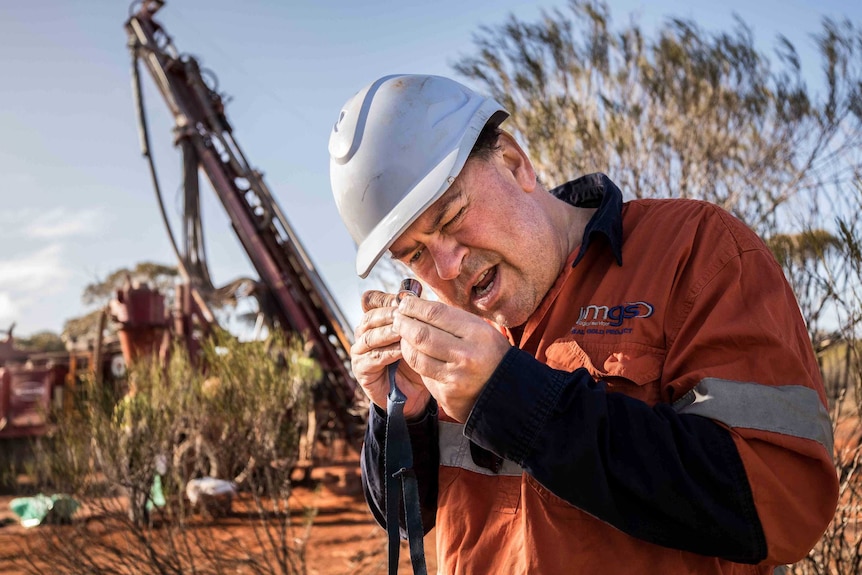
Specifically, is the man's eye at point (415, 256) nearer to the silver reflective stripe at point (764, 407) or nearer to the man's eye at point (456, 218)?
the man's eye at point (456, 218)

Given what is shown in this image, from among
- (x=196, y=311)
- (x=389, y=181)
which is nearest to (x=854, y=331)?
(x=389, y=181)

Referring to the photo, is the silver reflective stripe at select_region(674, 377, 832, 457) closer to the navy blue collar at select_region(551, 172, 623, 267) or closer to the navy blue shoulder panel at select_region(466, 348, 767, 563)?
the navy blue shoulder panel at select_region(466, 348, 767, 563)

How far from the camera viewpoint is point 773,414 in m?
1.17

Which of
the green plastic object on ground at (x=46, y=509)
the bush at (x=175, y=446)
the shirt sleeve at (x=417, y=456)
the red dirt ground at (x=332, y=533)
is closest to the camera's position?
the shirt sleeve at (x=417, y=456)

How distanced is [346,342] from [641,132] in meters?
4.32

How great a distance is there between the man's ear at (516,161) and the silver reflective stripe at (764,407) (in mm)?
697

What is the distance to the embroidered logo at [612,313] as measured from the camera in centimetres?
138

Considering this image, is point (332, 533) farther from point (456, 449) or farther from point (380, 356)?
point (380, 356)

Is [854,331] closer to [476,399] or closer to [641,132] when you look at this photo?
[476,399]

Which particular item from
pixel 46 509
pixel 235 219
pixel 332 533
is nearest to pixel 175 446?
pixel 46 509

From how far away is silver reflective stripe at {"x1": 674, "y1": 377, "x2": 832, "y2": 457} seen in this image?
1168 millimetres

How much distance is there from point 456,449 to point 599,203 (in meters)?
0.71

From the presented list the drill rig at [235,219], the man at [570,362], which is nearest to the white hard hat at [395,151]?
the man at [570,362]

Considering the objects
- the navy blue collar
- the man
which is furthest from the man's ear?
the navy blue collar
